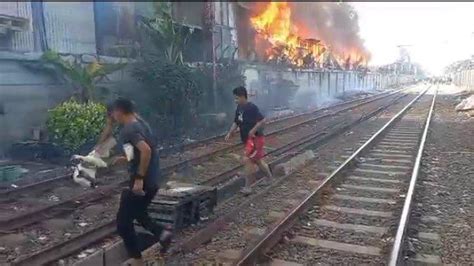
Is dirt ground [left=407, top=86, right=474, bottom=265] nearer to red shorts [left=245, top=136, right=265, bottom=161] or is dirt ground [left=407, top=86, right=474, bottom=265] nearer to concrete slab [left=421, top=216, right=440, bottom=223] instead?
concrete slab [left=421, top=216, right=440, bottom=223]

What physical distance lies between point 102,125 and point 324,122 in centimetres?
1116

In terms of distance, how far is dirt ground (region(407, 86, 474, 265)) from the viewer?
511cm

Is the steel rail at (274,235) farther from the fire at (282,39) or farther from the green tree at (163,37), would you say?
the fire at (282,39)

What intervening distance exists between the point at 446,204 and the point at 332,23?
50130 mm

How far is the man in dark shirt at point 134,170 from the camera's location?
165 inches

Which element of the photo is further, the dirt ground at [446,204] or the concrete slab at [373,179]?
the concrete slab at [373,179]

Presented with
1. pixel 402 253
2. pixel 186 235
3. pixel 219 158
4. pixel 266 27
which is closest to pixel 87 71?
pixel 219 158

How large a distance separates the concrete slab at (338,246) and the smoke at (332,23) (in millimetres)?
33405

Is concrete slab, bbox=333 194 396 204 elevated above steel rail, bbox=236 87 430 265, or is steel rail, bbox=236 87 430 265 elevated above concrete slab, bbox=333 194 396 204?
steel rail, bbox=236 87 430 265

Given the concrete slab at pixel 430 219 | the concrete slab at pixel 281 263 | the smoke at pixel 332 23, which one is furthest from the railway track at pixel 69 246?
the smoke at pixel 332 23

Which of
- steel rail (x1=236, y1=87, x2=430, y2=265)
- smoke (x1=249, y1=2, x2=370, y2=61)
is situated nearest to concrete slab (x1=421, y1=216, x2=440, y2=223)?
steel rail (x1=236, y1=87, x2=430, y2=265)

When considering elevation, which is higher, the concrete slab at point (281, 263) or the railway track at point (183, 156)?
the railway track at point (183, 156)

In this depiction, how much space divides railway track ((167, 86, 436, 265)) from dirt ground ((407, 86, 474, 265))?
0.82 ft

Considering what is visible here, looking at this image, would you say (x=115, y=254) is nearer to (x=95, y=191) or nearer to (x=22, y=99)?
(x=95, y=191)
